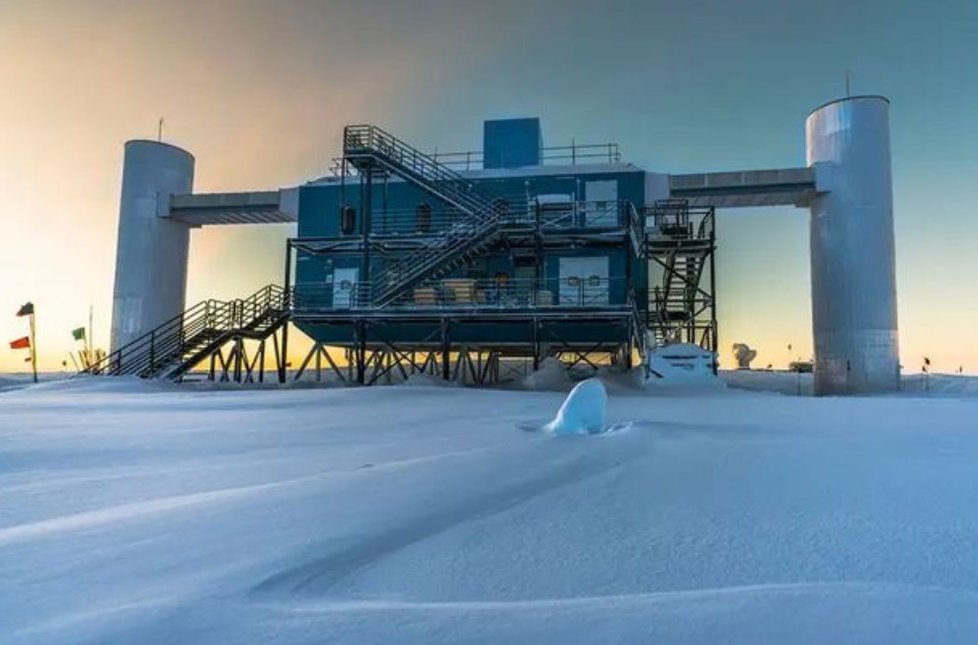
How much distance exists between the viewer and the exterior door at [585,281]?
23.3 m

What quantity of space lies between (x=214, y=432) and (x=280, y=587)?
5226 millimetres

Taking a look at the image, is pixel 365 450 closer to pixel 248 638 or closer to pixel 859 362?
pixel 248 638

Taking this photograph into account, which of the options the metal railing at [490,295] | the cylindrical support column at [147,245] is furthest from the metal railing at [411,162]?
the cylindrical support column at [147,245]

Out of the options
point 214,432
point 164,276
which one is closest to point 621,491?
point 214,432

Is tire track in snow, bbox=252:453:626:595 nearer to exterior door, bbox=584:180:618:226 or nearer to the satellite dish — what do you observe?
exterior door, bbox=584:180:618:226

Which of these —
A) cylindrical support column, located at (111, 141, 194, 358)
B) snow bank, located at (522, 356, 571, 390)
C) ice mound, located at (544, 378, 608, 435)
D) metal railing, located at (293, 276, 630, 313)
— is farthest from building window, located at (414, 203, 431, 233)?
ice mound, located at (544, 378, 608, 435)

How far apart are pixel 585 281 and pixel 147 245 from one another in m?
17.8

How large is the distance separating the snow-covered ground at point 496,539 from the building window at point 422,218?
Answer: 19.2 metres

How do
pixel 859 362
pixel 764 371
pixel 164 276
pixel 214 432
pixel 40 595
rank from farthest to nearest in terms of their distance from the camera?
pixel 764 371 → pixel 164 276 → pixel 859 362 → pixel 214 432 → pixel 40 595

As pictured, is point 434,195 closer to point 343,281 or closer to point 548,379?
point 343,281

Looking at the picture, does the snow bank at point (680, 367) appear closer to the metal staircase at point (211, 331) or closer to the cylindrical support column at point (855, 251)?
the cylindrical support column at point (855, 251)

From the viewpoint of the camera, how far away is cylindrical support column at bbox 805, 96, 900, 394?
76.6ft

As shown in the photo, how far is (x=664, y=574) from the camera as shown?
2.79 metres

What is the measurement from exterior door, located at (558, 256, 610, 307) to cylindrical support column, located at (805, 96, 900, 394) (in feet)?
26.0
